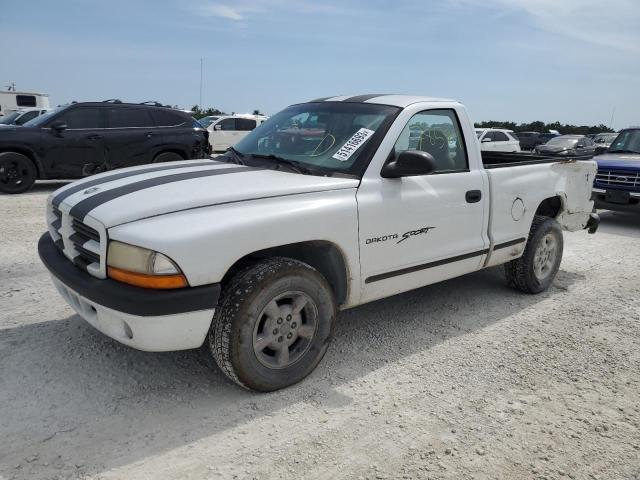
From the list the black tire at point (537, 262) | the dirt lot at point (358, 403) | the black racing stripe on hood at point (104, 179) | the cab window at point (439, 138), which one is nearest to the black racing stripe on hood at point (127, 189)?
the black racing stripe on hood at point (104, 179)

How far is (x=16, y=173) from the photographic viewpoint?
9.69 m

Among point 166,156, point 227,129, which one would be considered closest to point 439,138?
point 166,156

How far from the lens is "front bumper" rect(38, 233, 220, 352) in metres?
2.57

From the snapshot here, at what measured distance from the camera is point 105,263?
2695mm

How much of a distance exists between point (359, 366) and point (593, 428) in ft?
4.52

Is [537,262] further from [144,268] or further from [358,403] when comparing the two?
[144,268]

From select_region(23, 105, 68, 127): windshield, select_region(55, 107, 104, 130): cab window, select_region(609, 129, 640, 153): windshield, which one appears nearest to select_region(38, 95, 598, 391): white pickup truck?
select_region(609, 129, 640, 153): windshield

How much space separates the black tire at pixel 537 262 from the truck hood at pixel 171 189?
2350 millimetres

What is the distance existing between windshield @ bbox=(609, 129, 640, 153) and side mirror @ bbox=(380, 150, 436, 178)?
8.16 metres

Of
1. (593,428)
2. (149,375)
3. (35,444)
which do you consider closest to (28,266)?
(149,375)

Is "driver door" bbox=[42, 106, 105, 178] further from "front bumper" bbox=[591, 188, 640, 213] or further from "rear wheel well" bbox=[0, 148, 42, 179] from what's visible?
"front bumper" bbox=[591, 188, 640, 213]

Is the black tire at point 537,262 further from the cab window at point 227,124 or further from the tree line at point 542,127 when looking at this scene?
the tree line at point 542,127

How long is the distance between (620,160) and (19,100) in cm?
2748

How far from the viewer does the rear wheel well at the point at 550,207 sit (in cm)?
525
